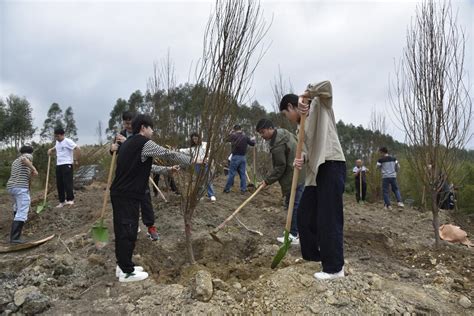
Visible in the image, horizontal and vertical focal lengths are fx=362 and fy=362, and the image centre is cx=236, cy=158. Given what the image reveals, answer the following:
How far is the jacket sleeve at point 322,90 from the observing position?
2.91 metres

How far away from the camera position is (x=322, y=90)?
2.91 meters

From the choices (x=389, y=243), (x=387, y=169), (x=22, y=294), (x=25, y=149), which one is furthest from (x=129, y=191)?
(x=387, y=169)

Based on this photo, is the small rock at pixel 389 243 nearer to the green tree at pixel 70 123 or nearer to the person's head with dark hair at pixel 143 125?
the person's head with dark hair at pixel 143 125

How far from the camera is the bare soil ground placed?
281 centimetres

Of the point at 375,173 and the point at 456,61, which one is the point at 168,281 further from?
the point at 375,173

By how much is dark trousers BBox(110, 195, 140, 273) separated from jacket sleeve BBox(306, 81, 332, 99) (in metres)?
1.88

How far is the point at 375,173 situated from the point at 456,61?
909 cm

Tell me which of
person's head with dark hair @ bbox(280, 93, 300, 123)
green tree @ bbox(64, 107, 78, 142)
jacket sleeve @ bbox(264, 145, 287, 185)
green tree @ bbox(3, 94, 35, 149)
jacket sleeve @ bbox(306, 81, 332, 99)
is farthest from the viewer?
green tree @ bbox(64, 107, 78, 142)

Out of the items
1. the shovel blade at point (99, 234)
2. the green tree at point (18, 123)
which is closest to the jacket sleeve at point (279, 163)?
the shovel blade at point (99, 234)

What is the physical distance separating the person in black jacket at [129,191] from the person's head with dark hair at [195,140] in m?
0.26

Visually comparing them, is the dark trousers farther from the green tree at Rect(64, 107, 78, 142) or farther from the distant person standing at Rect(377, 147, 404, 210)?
the green tree at Rect(64, 107, 78, 142)

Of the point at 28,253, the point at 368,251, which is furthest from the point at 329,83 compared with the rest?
the point at 28,253

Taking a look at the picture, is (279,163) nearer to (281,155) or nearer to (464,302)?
(281,155)

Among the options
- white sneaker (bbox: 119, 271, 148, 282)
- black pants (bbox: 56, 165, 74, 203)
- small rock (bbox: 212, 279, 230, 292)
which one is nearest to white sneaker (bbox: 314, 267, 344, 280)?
small rock (bbox: 212, 279, 230, 292)
